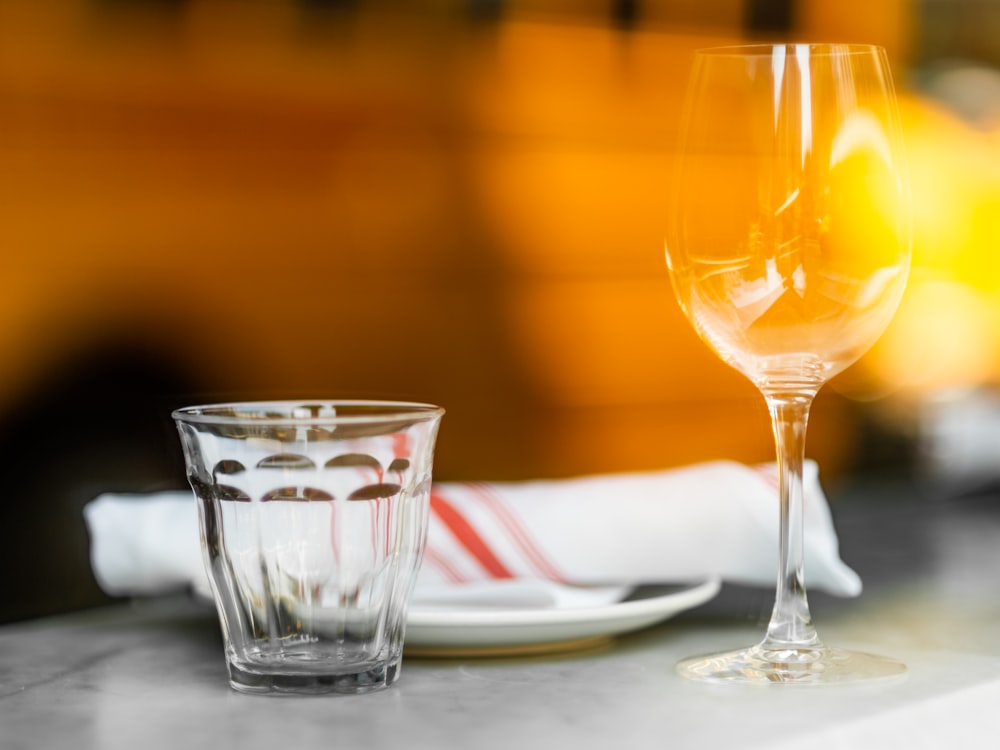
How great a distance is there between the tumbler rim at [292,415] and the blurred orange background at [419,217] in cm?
44

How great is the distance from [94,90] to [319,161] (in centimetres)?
25

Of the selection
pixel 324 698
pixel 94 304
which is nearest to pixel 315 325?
pixel 94 304

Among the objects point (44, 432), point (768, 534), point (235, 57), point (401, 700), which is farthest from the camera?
point (235, 57)

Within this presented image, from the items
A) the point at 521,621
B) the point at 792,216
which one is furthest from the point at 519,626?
the point at 792,216

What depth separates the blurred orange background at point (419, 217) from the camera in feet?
3.64

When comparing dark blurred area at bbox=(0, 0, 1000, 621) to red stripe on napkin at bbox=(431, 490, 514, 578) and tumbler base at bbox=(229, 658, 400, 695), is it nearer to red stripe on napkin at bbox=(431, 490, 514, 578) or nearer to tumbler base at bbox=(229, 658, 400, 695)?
red stripe on napkin at bbox=(431, 490, 514, 578)

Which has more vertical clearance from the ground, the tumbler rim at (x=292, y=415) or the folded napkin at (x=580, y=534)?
the tumbler rim at (x=292, y=415)

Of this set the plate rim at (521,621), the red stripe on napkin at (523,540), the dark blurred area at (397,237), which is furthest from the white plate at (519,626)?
the dark blurred area at (397,237)

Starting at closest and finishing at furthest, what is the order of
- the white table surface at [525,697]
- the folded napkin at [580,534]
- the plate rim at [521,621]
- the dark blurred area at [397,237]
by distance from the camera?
1. the white table surface at [525,697]
2. the plate rim at [521,621]
3. the folded napkin at [580,534]
4. the dark blurred area at [397,237]

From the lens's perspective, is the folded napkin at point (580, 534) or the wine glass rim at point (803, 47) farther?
the folded napkin at point (580, 534)

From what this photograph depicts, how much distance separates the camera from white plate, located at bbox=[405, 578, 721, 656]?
2.18 ft

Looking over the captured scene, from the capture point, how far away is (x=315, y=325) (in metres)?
1.32

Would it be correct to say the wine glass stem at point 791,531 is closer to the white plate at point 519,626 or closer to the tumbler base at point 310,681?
the white plate at point 519,626

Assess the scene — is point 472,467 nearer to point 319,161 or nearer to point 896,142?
point 319,161
